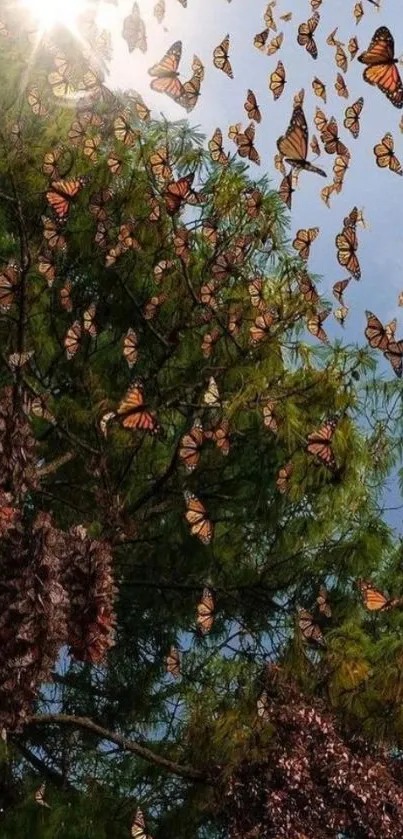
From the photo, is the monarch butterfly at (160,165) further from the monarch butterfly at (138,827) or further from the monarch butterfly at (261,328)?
the monarch butterfly at (138,827)

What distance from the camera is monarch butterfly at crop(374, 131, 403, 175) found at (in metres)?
6.98

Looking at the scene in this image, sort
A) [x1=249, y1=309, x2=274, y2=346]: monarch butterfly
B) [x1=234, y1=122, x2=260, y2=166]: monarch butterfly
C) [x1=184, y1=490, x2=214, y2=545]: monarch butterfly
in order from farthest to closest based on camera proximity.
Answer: [x1=234, y1=122, x2=260, y2=166]: monarch butterfly, [x1=249, y1=309, x2=274, y2=346]: monarch butterfly, [x1=184, y1=490, x2=214, y2=545]: monarch butterfly

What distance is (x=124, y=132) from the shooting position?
292 inches

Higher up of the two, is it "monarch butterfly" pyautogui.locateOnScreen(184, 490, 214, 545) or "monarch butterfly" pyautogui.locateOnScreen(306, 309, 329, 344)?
"monarch butterfly" pyautogui.locateOnScreen(306, 309, 329, 344)

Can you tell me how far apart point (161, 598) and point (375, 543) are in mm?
1655

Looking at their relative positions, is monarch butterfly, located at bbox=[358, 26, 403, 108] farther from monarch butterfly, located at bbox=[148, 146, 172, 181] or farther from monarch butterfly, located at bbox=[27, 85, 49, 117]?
monarch butterfly, located at bbox=[27, 85, 49, 117]

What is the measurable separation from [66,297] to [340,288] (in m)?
2.00

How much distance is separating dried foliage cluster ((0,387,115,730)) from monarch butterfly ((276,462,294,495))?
267 centimetres

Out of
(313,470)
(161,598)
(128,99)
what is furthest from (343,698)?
(128,99)

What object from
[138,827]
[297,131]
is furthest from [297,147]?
[138,827]

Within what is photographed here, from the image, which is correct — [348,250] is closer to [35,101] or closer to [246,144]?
[246,144]

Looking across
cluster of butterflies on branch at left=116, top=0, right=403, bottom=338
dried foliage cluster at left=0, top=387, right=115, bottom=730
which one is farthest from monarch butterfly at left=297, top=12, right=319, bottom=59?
dried foliage cluster at left=0, top=387, right=115, bottom=730

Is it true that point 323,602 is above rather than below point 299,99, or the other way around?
below

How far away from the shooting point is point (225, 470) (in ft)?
22.3
